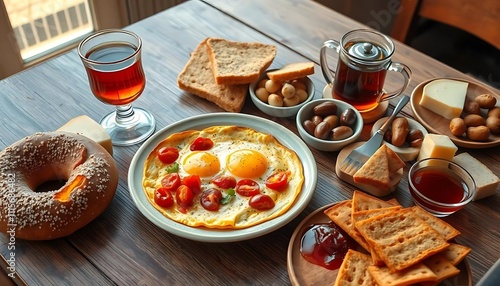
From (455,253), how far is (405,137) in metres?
0.47

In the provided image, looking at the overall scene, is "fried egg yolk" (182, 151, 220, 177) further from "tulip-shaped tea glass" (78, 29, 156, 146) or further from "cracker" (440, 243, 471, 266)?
"cracker" (440, 243, 471, 266)

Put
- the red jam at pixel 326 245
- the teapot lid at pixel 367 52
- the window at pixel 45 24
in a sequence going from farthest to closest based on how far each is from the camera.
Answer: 1. the window at pixel 45 24
2. the teapot lid at pixel 367 52
3. the red jam at pixel 326 245

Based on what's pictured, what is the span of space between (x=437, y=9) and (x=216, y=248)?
1972 mm

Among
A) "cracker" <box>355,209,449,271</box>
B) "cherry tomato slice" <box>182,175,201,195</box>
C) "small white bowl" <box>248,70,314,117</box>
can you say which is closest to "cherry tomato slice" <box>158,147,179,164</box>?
"cherry tomato slice" <box>182,175,201,195</box>

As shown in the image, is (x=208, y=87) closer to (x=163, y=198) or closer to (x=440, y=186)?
(x=163, y=198)

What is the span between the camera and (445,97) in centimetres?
172

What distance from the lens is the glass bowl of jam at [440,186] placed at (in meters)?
1.36

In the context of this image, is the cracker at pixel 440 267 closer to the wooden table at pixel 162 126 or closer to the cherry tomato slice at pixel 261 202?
the wooden table at pixel 162 126

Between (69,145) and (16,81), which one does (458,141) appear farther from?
(16,81)

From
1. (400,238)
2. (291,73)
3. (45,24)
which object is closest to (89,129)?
(291,73)

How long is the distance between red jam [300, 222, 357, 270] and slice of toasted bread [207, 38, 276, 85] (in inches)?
26.1

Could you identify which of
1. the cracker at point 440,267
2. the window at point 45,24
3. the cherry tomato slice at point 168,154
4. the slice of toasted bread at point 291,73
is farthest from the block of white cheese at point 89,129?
the window at point 45,24

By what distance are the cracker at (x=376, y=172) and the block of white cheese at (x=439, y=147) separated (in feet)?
0.47

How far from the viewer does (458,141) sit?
1.60 metres
